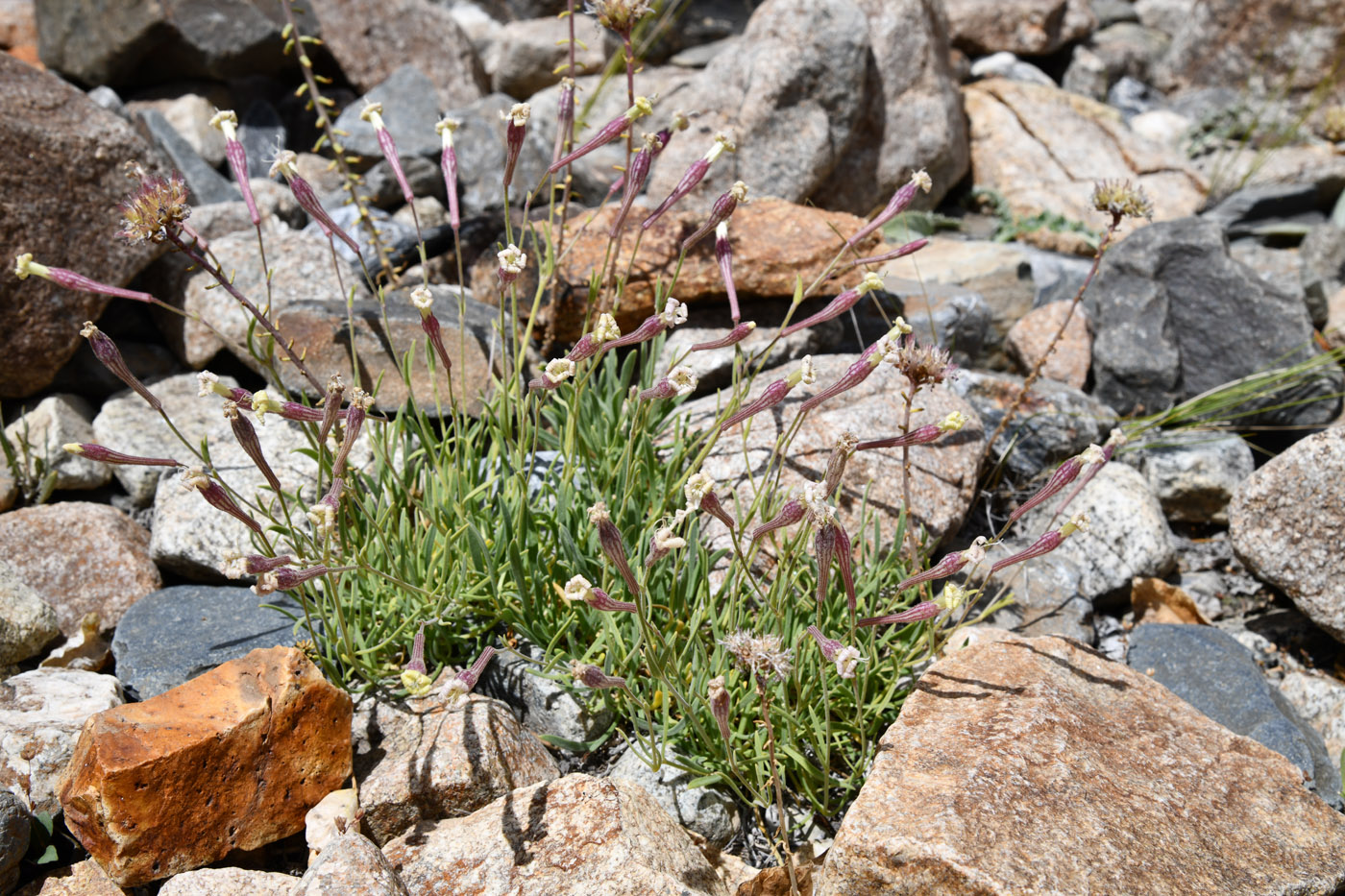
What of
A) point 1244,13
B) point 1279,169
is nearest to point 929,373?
point 1279,169

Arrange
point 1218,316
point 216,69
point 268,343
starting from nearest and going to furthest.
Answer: point 268,343 → point 1218,316 → point 216,69

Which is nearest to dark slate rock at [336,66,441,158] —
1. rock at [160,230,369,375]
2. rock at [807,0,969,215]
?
rock at [160,230,369,375]

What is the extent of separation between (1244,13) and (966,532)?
989cm

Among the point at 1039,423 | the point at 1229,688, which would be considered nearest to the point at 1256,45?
the point at 1039,423

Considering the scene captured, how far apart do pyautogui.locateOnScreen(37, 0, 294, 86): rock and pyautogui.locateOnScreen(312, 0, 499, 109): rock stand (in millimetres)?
870

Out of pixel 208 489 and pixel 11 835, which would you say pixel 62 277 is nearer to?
pixel 208 489

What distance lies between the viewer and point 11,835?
2.42 metres

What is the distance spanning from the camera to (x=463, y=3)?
12.1 m

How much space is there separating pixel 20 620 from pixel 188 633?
0.54m

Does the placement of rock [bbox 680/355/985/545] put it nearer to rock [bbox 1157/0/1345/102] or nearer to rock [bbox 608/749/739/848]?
rock [bbox 608/749/739/848]

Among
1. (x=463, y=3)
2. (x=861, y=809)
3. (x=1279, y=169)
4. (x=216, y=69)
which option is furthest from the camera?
(x=463, y=3)

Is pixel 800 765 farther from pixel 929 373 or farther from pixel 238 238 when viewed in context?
pixel 238 238

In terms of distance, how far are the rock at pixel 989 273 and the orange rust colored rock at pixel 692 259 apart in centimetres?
147

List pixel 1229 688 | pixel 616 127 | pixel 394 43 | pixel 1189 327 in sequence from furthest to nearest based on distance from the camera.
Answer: pixel 394 43 → pixel 1189 327 → pixel 1229 688 → pixel 616 127
